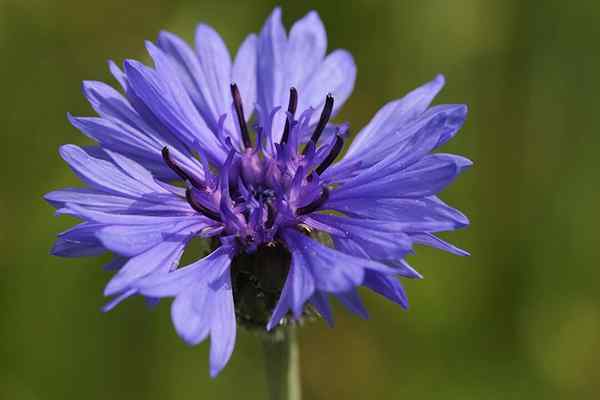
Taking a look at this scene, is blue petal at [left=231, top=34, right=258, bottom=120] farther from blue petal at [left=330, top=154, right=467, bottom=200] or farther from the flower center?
blue petal at [left=330, top=154, right=467, bottom=200]

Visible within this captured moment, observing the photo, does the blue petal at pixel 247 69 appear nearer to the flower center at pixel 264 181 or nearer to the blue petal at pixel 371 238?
the flower center at pixel 264 181

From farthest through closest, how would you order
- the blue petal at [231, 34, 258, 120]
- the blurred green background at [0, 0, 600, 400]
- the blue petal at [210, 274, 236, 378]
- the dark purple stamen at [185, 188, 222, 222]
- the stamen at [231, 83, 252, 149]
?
the blurred green background at [0, 0, 600, 400], the blue petal at [231, 34, 258, 120], the stamen at [231, 83, 252, 149], the dark purple stamen at [185, 188, 222, 222], the blue petal at [210, 274, 236, 378]

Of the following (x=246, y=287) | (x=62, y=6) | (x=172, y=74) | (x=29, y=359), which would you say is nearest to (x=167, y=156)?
(x=172, y=74)

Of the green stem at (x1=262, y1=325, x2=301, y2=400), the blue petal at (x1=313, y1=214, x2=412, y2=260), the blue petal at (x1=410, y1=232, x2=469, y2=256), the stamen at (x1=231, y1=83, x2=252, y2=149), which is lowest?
the green stem at (x1=262, y1=325, x2=301, y2=400)

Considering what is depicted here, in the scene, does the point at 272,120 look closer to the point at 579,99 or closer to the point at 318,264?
the point at 318,264

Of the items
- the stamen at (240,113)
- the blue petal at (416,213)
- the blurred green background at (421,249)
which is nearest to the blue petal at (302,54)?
the stamen at (240,113)

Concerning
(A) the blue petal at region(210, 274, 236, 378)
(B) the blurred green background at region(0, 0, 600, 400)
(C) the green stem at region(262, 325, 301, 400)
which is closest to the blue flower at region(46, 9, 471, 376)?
(A) the blue petal at region(210, 274, 236, 378)

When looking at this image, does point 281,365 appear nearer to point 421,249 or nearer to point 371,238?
point 371,238
